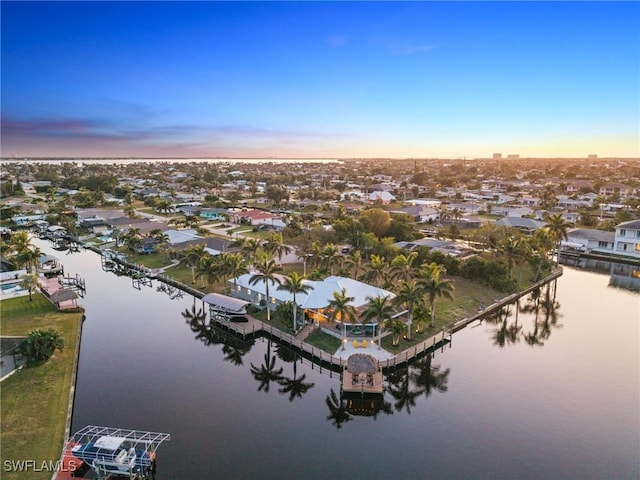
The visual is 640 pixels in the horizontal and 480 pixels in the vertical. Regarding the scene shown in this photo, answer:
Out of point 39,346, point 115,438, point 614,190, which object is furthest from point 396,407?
point 614,190

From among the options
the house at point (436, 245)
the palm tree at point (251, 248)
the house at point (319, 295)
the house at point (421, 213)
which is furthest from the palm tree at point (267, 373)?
the house at point (421, 213)

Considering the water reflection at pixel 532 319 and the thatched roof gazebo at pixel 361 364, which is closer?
the thatched roof gazebo at pixel 361 364

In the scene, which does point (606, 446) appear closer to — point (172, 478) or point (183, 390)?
point (172, 478)

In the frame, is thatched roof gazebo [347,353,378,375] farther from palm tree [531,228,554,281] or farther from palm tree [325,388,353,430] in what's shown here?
palm tree [531,228,554,281]

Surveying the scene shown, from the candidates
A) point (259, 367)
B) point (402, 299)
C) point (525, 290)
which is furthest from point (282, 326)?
point (525, 290)

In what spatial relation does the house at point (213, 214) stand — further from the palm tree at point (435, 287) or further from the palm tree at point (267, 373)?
the palm tree at point (435, 287)

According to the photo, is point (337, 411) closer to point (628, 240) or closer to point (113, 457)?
point (113, 457)
